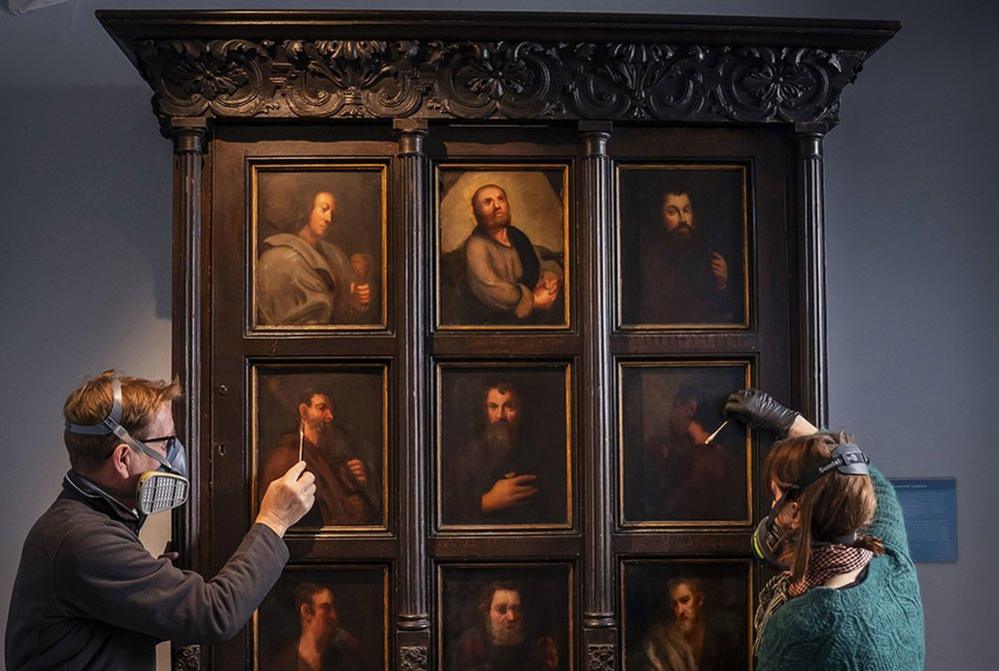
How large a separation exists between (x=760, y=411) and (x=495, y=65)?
4.17ft

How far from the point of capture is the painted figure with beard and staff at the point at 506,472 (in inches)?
123

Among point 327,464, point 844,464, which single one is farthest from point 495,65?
point 844,464

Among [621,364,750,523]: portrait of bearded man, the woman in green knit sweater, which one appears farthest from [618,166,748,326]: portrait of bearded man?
the woman in green knit sweater

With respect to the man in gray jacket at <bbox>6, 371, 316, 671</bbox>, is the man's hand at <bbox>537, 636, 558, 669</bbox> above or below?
below

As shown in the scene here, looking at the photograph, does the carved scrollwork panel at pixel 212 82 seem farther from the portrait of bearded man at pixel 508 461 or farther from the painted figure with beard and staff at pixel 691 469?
the painted figure with beard and staff at pixel 691 469

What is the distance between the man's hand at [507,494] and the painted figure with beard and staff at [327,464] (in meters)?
0.33

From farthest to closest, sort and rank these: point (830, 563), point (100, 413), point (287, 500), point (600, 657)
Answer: point (600, 657) → point (287, 500) → point (100, 413) → point (830, 563)

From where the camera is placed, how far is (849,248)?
3.75m

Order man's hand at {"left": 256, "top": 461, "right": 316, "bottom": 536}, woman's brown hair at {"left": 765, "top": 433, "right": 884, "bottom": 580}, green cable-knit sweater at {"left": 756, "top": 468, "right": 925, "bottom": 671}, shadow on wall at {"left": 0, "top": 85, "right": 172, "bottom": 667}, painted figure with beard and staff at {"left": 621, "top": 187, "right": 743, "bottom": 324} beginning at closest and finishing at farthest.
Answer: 1. green cable-knit sweater at {"left": 756, "top": 468, "right": 925, "bottom": 671}
2. woman's brown hair at {"left": 765, "top": 433, "right": 884, "bottom": 580}
3. man's hand at {"left": 256, "top": 461, "right": 316, "bottom": 536}
4. painted figure with beard and staff at {"left": 621, "top": 187, "right": 743, "bottom": 324}
5. shadow on wall at {"left": 0, "top": 85, "right": 172, "bottom": 667}

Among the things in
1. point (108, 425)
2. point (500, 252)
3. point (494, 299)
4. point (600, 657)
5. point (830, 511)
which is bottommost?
point (600, 657)

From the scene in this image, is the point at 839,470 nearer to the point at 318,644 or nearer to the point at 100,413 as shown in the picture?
the point at 318,644

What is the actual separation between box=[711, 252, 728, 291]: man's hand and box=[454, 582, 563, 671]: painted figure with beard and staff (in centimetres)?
108

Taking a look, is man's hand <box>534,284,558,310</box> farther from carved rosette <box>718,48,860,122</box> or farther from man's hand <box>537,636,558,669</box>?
man's hand <box>537,636,558,669</box>

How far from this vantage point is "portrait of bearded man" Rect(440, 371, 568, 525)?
3.14 meters
